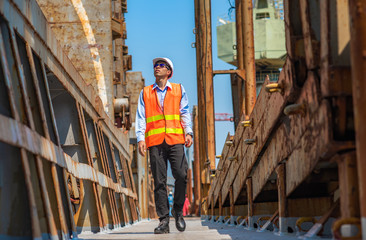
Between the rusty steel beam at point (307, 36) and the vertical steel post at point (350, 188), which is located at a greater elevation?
the rusty steel beam at point (307, 36)

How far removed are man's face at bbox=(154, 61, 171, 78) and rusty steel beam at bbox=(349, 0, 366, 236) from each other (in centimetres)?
460

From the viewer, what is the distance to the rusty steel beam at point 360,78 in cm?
288

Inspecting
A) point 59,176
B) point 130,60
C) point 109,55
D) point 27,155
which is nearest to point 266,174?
point 59,176

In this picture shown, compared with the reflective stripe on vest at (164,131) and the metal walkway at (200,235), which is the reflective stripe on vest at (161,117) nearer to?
the reflective stripe on vest at (164,131)

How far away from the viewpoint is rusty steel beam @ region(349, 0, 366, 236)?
2.88 m

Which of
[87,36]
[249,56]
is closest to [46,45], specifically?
[249,56]

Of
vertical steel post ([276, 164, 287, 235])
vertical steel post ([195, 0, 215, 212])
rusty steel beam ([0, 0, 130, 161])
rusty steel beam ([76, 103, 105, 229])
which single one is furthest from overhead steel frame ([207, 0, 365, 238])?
vertical steel post ([195, 0, 215, 212])

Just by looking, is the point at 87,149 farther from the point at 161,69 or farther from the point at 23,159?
the point at 23,159

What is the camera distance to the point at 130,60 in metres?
23.8

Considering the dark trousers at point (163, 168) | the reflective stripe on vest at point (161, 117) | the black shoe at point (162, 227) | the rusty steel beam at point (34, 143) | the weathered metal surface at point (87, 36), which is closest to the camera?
the rusty steel beam at point (34, 143)

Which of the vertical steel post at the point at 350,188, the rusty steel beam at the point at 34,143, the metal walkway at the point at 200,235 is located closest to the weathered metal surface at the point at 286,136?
the vertical steel post at the point at 350,188

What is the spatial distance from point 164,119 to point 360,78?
4.62 m

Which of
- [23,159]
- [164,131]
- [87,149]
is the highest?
[23,159]

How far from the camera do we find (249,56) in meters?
15.6
